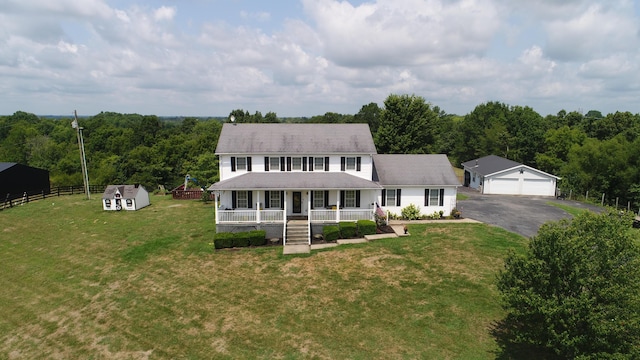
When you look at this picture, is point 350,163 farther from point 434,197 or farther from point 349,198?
point 434,197

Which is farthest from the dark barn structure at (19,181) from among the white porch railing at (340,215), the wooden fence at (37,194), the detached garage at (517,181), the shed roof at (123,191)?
the detached garage at (517,181)

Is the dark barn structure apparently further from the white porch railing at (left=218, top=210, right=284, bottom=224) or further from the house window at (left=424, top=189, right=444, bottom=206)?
the house window at (left=424, top=189, right=444, bottom=206)

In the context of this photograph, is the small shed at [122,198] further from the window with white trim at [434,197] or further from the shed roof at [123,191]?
the window with white trim at [434,197]

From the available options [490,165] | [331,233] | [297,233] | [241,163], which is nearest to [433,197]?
[331,233]

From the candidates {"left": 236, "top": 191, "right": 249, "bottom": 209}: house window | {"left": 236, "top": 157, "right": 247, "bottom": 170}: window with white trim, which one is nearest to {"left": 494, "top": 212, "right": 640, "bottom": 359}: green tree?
{"left": 236, "top": 191, "right": 249, "bottom": 209}: house window

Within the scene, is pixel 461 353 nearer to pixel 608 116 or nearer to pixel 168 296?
pixel 168 296

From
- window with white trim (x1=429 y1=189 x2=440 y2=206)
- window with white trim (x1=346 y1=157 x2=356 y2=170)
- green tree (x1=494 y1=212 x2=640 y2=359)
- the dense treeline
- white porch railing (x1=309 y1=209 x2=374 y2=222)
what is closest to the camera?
green tree (x1=494 y1=212 x2=640 y2=359)
